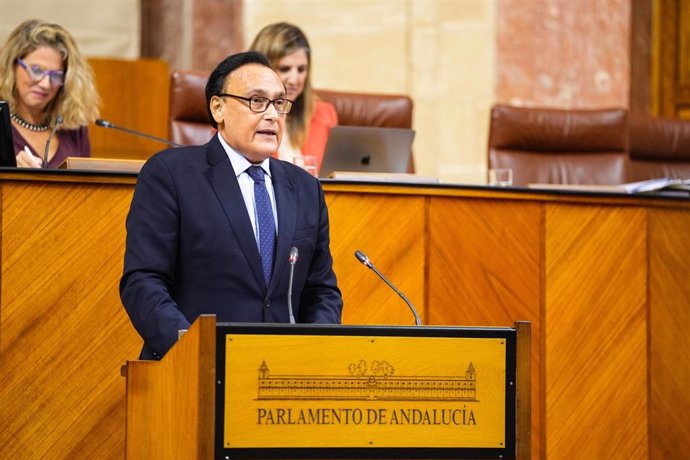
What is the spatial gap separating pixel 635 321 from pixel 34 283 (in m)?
1.84

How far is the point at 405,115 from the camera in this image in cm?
486

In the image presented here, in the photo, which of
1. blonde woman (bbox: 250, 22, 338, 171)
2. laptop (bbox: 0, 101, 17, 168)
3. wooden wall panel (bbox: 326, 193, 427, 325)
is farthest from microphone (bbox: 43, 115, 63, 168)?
wooden wall panel (bbox: 326, 193, 427, 325)

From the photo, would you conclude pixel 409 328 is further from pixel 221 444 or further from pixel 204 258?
pixel 204 258

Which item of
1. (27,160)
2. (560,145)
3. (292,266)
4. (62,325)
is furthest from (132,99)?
(292,266)

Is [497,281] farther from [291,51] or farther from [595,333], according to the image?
[291,51]

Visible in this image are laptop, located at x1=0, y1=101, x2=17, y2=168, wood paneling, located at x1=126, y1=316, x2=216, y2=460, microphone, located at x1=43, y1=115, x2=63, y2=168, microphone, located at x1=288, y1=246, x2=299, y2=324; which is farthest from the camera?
microphone, located at x1=43, y1=115, x2=63, y2=168

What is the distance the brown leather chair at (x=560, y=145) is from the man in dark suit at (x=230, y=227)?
2.33 meters

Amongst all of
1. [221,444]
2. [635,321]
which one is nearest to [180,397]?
[221,444]

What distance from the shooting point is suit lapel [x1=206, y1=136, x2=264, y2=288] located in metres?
2.55

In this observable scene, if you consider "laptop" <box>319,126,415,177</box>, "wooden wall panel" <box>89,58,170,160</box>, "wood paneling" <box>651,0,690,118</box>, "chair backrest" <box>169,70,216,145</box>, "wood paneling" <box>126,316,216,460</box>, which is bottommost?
"wood paneling" <box>126,316,216,460</box>

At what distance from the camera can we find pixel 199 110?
15.0ft

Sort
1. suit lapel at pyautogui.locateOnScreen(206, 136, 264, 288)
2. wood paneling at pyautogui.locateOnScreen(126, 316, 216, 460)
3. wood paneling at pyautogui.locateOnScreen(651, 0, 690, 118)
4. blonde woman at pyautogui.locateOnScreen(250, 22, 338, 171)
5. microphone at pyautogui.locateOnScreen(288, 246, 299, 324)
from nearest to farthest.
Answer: wood paneling at pyautogui.locateOnScreen(126, 316, 216, 460)
microphone at pyautogui.locateOnScreen(288, 246, 299, 324)
suit lapel at pyautogui.locateOnScreen(206, 136, 264, 288)
blonde woman at pyautogui.locateOnScreen(250, 22, 338, 171)
wood paneling at pyautogui.locateOnScreen(651, 0, 690, 118)

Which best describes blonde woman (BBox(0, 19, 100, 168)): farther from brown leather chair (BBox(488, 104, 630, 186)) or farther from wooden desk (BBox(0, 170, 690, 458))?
brown leather chair (BBox(488, 104, 630, 186))

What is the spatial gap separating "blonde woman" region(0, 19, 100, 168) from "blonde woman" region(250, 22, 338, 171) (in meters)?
0.71
